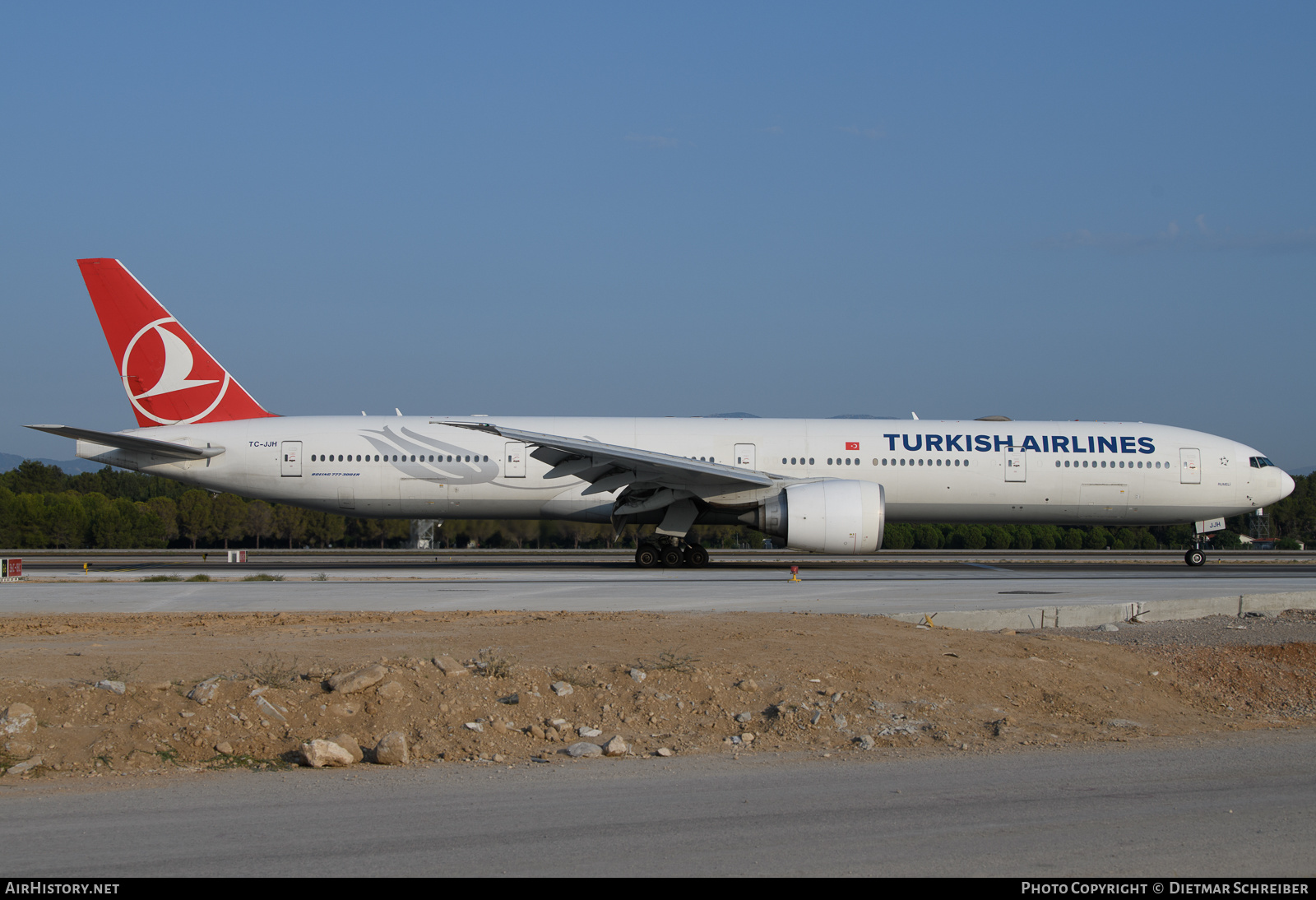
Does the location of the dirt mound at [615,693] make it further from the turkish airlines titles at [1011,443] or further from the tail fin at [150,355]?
the tail fin at [150,355]

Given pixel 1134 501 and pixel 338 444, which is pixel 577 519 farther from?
pixel 1134 501

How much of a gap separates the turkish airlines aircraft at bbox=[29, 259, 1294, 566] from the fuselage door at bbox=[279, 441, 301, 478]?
25 mm

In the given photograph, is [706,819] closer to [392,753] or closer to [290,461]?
[392,753]

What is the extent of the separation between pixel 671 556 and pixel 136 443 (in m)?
11.3

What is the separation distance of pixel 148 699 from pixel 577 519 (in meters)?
15.5

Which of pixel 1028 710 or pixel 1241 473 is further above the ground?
pixel 1241 473

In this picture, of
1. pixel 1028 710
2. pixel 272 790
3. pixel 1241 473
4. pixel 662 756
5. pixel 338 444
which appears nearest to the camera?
pixel 272 790

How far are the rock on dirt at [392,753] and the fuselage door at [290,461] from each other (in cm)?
1668

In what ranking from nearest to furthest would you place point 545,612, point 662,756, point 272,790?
point 272,790
point 662,756
point 545,612

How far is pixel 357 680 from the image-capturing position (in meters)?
7.02

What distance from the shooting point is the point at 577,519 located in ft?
72.7

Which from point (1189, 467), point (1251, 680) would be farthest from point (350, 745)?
point (1189, 467)

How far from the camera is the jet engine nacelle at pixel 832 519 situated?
19.1m
